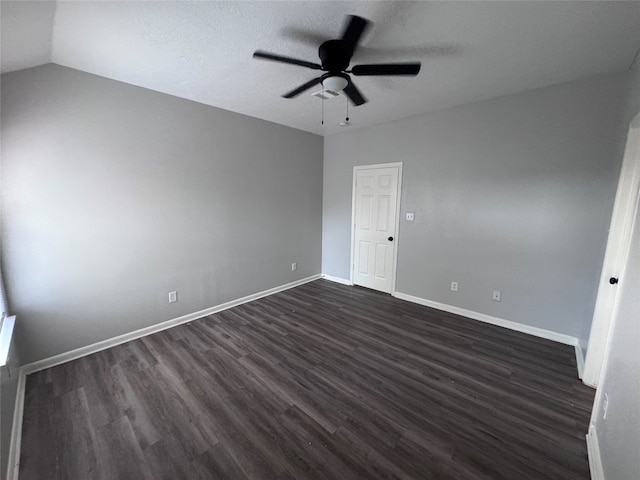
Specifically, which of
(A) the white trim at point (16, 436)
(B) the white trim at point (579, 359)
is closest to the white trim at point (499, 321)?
(B) the white trim at point (579, 359)

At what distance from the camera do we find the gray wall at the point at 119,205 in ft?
7.13

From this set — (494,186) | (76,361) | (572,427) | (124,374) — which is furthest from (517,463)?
(76,361)

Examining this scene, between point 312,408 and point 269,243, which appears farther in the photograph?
point 269,243

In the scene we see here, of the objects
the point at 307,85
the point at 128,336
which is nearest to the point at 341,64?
the point at 307,85

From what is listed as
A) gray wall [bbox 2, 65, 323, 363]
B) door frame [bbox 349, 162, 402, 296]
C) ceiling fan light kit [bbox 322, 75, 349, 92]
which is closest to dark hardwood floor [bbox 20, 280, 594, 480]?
gray wall [bbox 2, 65, 323, 363]

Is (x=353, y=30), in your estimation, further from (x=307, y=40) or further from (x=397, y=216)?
(x=397, y=216)

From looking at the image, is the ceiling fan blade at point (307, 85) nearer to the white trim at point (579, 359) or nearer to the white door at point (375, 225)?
the white door at point (375, 225)

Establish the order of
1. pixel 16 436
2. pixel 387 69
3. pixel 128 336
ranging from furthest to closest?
pixel 128 336
pixel 387 69
pixel 16 436

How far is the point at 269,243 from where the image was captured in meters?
4.14

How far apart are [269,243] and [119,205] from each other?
2.00m

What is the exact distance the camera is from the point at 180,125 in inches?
118

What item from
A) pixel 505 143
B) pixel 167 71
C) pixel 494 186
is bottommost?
pixel 494 186

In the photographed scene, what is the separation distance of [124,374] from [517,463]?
9.73 feet

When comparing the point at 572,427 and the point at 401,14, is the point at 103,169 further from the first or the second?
the point at 572,427
